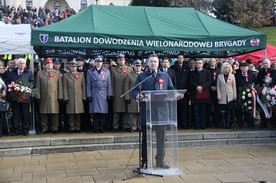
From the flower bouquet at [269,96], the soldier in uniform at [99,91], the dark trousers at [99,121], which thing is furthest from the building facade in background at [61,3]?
the flower bouquet at [269,96]

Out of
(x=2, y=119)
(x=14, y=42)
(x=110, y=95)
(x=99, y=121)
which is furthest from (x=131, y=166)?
(x=14, y=42)

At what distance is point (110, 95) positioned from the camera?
1134cm

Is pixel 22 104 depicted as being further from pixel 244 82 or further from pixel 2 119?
pixel 244 82

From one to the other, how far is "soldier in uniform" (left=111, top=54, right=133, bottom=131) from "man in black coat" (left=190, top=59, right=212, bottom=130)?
180cm

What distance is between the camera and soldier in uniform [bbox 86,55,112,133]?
11.1m

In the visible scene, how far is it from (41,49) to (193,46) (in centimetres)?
448

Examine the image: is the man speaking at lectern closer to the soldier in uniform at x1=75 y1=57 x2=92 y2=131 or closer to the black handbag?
the soldier in uniform at x1=75 y1=57 x2=92 y2=131

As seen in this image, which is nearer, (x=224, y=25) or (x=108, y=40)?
(x=108, y=40)

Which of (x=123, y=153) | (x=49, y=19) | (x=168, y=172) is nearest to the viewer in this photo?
Result: (x=168, y=172)

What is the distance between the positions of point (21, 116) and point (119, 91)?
104 inches

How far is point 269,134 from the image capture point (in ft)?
37.1

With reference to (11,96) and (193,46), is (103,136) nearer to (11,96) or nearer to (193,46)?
(11,96)

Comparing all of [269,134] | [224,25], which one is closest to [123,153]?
[269,134]

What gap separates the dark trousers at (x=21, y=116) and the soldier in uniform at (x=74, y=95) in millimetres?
1011
